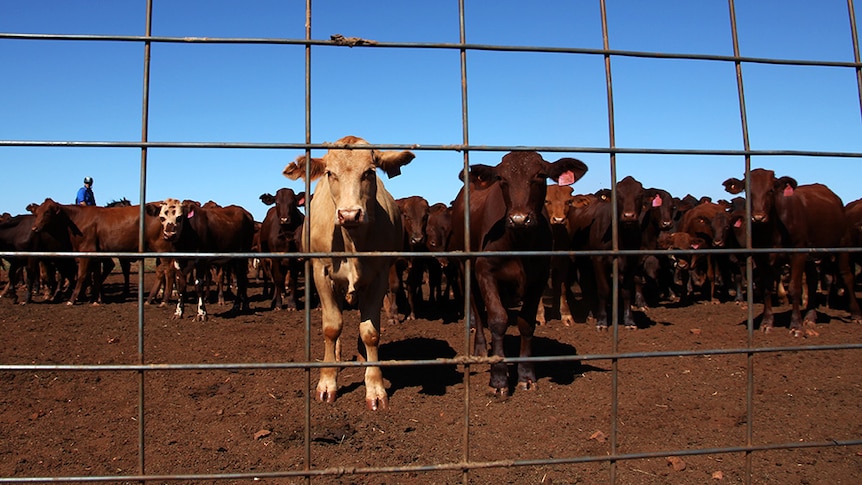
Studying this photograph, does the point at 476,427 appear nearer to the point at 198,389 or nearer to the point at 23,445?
the point at 198,389

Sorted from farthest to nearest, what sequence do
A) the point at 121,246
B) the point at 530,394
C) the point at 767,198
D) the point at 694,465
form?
1. the point at 121,246
2. the point at 767,198
3. the point at 530,394
4. the point at 694,465

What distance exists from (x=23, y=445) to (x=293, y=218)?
8.36 meters

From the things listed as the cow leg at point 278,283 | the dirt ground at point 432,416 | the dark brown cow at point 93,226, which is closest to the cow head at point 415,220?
the cow leg at point 278,283

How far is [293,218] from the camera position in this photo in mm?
13062

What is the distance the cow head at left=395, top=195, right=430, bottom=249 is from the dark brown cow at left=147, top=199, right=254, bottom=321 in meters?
3.35

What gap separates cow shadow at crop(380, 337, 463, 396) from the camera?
22.3ft

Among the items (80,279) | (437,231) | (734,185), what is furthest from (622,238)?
(80,279)

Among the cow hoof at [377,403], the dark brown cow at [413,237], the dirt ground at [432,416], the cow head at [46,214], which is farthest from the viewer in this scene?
the cow head at [46,214]

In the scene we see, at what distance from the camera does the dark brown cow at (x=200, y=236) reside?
11734 mm

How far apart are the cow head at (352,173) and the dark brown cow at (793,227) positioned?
625 centimetres

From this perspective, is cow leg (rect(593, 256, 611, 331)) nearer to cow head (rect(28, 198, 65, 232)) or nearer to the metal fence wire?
the metal fence wire

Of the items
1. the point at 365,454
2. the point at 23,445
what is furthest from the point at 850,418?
the point at 23,445

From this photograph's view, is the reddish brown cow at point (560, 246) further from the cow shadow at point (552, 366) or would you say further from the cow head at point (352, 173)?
the cow head at point (352, 173)

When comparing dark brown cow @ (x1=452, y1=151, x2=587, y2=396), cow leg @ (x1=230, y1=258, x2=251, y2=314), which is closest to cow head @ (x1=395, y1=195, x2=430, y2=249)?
cow leg @ (x1=230, y1=258, x2=251, y2=314)
